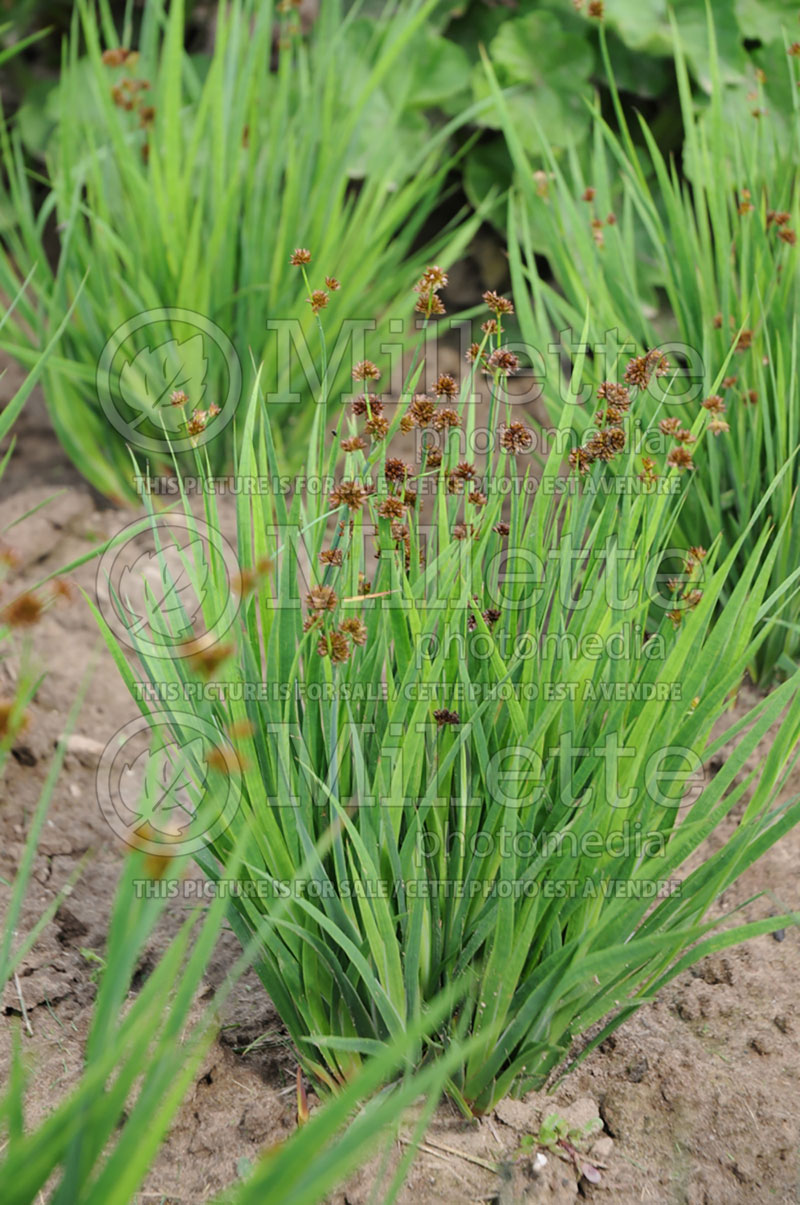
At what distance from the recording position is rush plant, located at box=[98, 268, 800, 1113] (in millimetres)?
979

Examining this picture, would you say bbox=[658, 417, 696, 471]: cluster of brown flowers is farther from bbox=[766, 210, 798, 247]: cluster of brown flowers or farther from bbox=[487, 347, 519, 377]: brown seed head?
bbox=[766, 210, 798, 247]: cluster of brown flowers

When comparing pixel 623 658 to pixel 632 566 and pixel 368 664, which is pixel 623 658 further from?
pixel 368 664

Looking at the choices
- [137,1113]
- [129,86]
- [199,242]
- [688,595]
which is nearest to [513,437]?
[688,595]

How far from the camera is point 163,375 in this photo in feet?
6.47

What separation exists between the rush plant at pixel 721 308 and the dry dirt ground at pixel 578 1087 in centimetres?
45

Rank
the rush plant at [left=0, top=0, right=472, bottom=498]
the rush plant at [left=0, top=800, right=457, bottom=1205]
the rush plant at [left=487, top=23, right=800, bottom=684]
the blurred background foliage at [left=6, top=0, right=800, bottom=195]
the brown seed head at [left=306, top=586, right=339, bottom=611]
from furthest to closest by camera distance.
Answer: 1. the blurred background foliage at [left=6, top=0, right=800, bottom=195]
2. the rush plant at [left=0, top=0, right=472, bottom=498]
3. the rush plant at [left=487, top=23, right=800, bottom=684]
4. the brown seed head at [left=306, top=586, right=339, bottom=611]
5. the rush plant at [left=0, top=800, right=457, bottom=1205]

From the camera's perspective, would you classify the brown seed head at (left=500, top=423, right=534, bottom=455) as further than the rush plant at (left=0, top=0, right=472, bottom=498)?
No

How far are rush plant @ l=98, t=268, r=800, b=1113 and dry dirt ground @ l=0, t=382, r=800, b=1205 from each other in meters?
0.07

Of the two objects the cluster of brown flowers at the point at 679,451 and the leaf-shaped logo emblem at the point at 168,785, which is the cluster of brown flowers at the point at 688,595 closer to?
the cluster of brown flowers at the point at 679,451

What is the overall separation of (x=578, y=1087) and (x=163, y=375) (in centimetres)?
136

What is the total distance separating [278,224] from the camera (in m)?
2.07

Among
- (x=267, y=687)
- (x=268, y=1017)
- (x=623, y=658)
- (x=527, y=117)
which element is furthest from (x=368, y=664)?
(x=527, y=117)

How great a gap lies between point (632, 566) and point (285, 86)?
4.44ft

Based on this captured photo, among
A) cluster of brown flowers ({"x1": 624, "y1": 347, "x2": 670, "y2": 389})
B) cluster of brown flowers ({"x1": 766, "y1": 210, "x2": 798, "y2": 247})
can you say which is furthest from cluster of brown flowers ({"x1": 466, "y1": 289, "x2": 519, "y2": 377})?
cluster of brown flowers ({"x1": 766, "y1": 210, "x2": 798, "y2": 247})
